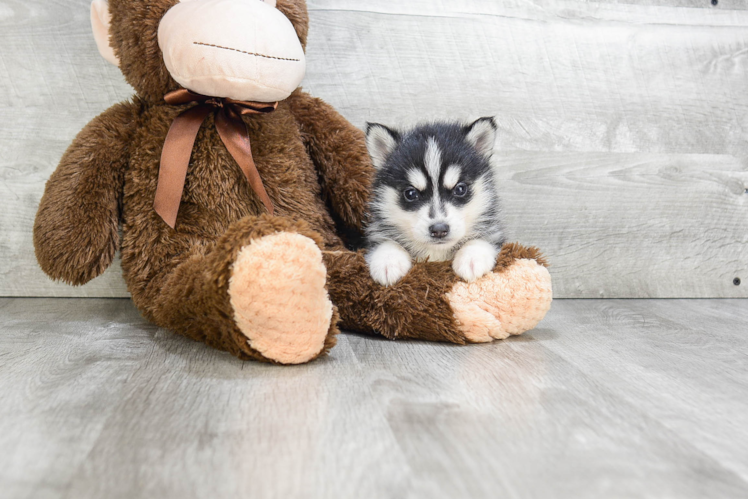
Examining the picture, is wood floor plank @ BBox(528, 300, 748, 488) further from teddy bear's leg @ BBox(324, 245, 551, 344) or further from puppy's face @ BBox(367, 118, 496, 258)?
puppy's face @ BBox(367, 118, 496, 258)

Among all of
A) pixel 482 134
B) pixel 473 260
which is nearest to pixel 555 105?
pixel 482 134

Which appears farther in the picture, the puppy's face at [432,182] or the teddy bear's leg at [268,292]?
the puppy's face at [432,182]

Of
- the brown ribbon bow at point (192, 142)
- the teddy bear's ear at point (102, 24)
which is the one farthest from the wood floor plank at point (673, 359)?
the teddy bear's ear at point (102, 24)

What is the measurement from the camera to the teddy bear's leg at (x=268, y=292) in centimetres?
100

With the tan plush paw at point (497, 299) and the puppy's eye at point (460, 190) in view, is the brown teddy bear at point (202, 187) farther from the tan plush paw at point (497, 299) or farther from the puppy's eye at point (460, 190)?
the puppy's eye at point (460, 190)

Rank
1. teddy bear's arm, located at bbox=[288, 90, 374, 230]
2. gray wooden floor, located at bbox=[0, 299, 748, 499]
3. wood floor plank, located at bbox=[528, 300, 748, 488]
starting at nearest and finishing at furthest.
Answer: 1. gray wooden floor, located at bbox=[0, 299, 748, 499]
2. wood floor plank, located at bbox=[528, 300, 748, 488]
3. teddy bear's arm, located at bbox=[288, 90, 374, 230]

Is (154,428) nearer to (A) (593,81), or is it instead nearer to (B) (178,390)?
(B) (178,390)

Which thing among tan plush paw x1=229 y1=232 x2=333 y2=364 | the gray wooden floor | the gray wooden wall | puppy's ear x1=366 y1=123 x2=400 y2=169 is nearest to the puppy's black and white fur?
puppy's ear x1=366 y1=123 x2=400 y2=169

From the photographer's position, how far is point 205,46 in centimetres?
120

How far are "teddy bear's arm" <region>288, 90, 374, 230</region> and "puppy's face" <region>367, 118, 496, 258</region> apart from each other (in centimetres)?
8

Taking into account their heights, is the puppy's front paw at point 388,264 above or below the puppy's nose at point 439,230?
below

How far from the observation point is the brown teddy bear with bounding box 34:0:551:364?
1222 mm

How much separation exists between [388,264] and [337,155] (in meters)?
0.37

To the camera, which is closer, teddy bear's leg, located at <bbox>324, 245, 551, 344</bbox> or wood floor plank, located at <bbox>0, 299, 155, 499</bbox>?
wood floor plank, located at <bbox>0, 299, 155, 499</bbox>
